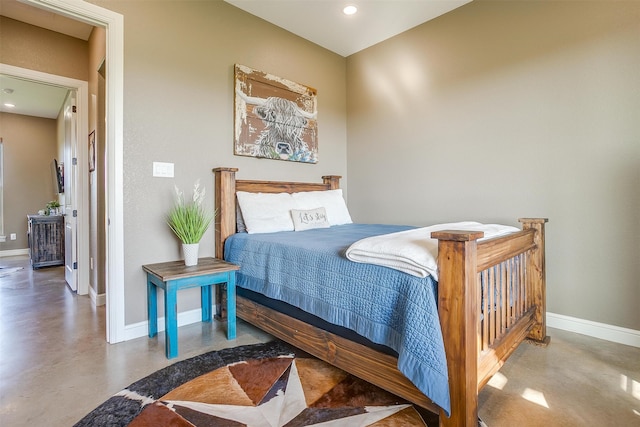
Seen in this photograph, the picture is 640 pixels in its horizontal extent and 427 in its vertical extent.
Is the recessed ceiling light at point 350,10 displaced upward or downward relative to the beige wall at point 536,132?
upward

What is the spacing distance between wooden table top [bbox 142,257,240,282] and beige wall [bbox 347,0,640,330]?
78.3 inches

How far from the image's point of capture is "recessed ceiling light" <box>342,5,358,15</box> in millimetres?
2947

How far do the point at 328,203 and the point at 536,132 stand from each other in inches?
74.3

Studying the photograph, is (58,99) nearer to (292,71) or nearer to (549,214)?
(292,71)

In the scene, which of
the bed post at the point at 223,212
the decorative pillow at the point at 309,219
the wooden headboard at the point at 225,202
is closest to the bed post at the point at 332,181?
the decorative pillow at the point at 309,219

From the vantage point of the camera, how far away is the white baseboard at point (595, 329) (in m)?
2.16

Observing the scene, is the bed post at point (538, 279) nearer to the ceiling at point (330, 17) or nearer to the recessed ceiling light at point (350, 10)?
the ceiling at point (330, 17)

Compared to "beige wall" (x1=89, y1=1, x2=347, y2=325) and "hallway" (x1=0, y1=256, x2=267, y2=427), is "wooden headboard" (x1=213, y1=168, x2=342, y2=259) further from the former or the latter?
"hallway" (x1=0, y1=256, x2=267, y2=427)

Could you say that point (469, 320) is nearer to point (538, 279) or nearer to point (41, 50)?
point (538, 279)

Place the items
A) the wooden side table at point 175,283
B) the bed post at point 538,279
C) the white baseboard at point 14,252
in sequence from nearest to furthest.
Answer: the wooden side table at point 175,283, the bed post at point 538,279, the white baseboard at point 14,252

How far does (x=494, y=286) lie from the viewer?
161 centimetres

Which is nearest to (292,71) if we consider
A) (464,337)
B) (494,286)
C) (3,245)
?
(494,286)

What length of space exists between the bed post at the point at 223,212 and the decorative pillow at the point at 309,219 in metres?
0.54

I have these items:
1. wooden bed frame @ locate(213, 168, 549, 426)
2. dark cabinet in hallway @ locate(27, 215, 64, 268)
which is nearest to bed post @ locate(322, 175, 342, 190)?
wooden bed frame @ locate(213, 168, 549, 426)
